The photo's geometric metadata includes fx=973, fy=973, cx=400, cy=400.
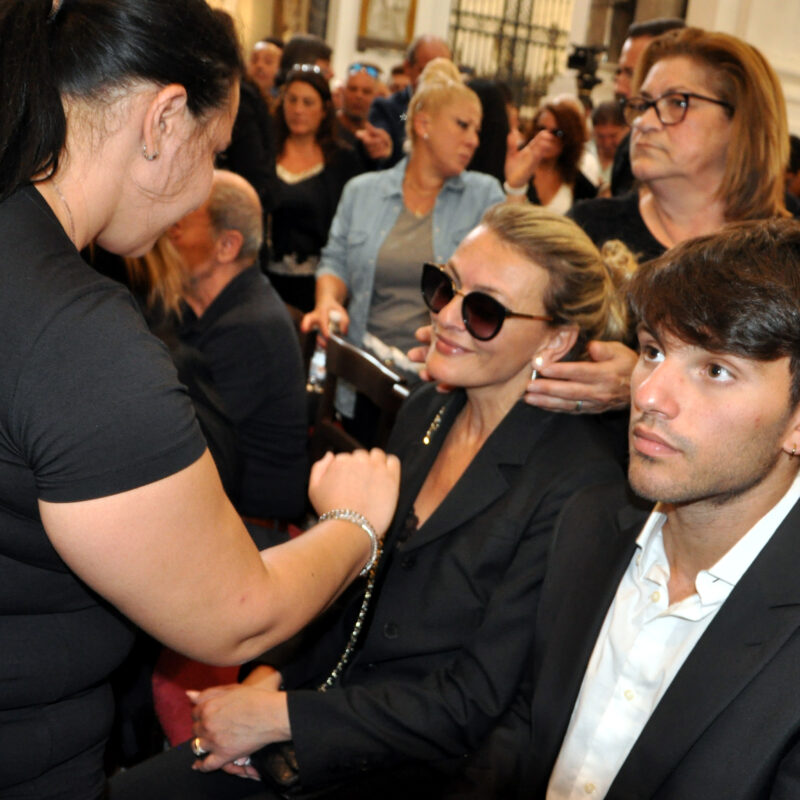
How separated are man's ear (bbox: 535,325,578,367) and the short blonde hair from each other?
1.98 feet

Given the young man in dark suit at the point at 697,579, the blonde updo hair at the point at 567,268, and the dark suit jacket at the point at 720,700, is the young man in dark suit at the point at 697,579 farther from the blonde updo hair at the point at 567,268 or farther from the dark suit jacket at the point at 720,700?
the blonde updo hair at the point at 567,268

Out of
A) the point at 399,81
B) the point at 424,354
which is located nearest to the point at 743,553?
the point at 424,354

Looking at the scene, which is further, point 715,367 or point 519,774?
point 519,774

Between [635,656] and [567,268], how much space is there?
0.92m

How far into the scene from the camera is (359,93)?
714 cm

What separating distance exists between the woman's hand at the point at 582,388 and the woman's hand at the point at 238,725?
30.4 inches

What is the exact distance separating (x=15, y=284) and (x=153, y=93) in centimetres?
29

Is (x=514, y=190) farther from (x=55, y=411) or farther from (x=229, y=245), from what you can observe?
(x=55, y=411)

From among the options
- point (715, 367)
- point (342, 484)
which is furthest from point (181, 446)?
point (715, 367)

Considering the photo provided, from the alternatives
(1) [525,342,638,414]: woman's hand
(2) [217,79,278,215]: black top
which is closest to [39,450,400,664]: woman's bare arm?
(1) [525,342,638,414]: woman's hand

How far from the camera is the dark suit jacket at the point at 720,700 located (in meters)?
1.26

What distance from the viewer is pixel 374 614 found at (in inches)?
78.9

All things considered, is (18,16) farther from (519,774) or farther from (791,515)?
(519,774)

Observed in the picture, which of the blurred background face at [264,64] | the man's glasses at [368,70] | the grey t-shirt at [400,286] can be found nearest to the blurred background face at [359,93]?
the man's glasses at [368,70]
